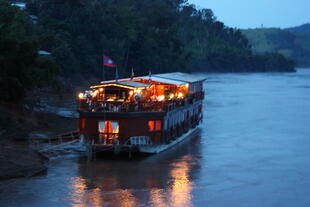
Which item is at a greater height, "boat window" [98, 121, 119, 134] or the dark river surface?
"boat window" [98, 121, 119, 134]

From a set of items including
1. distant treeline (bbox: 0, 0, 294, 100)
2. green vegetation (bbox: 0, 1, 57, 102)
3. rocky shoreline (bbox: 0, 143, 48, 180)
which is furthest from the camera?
distant treeline (bbox: 0, 0, 294, 100)

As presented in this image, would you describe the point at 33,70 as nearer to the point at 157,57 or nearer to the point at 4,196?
the point at 4,196

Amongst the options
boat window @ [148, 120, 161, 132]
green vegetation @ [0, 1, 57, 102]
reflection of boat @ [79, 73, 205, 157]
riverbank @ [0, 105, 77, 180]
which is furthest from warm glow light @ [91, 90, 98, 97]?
green vegetation @ [0, 1, 57, 102]

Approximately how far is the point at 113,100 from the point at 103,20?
52.4m

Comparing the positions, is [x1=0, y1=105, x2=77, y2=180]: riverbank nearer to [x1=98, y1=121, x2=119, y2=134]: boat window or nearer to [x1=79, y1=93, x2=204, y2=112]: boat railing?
[x1=98, y1=121, x2=119, y2=134]: boat window

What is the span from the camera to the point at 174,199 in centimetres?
2548

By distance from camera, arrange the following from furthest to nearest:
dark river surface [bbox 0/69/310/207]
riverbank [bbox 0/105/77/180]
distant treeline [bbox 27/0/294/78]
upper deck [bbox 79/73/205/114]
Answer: distant treeline [bbox 27/0/294/78] < upper deck [bbox 79/73/205/114] < riverbank [bbox 0/105/77/180] < dark river surface [bbox 0/69/310/207]

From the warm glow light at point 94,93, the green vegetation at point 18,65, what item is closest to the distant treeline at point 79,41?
the green vegetation at point 18,65

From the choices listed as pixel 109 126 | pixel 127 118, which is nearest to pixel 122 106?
pixel 127 118

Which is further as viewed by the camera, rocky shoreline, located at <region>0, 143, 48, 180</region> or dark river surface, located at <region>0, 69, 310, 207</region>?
rocky shoreline, located at <region>0, 143, 48, 180</region>

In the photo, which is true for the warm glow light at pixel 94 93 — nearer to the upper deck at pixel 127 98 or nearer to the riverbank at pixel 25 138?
the upper deck at pixel 127 98

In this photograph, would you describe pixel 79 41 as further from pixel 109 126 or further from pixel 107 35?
pixel 109 126

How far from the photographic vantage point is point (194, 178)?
1144 inches

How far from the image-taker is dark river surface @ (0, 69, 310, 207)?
25328 millimetres
